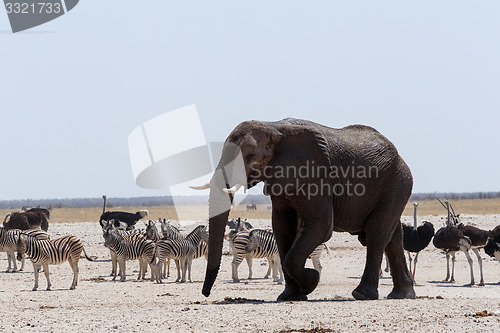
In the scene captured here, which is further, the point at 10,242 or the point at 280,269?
the point at 10,242

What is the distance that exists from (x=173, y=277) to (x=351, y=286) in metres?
5.67

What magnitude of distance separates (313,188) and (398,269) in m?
2.57

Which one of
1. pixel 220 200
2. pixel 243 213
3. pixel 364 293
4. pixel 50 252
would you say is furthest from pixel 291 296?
pixel 243 213

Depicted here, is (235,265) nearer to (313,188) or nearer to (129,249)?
(129,249)

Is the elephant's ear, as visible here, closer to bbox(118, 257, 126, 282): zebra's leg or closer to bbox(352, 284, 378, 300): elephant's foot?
bbox(352, 284, 378, 300): elephant's foot

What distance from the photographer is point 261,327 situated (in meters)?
11.1

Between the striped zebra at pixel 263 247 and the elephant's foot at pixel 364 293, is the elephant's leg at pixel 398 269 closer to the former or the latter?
the elephant's foot at pixel 364 293

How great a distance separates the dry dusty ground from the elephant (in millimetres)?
664

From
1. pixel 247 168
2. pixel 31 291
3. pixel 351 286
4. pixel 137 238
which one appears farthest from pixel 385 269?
pixel 247 168

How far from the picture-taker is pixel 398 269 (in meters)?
15.0

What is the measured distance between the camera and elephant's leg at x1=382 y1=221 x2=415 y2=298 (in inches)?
590

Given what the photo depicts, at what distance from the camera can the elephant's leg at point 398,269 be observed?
590 inches

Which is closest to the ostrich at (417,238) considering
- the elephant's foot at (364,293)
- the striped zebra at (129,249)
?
the striped zebra at (129,249)

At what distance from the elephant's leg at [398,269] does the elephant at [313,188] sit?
2 cm
